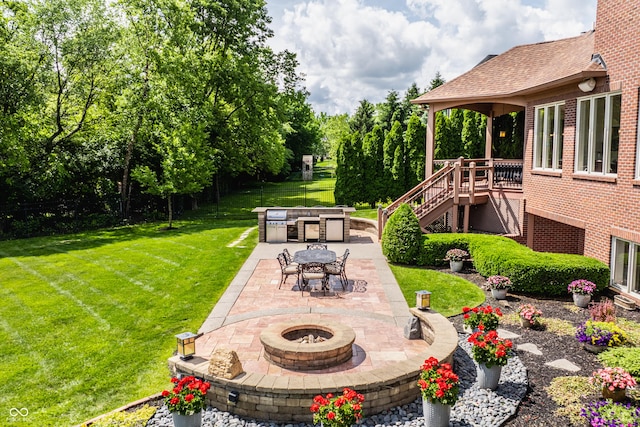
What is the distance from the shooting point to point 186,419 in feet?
19.3

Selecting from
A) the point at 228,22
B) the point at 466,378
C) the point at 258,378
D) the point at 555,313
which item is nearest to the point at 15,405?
the point at 258,378

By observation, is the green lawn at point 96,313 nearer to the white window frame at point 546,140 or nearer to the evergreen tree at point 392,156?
the white window frame at point 546,140

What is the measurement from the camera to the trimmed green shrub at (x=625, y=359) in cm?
663

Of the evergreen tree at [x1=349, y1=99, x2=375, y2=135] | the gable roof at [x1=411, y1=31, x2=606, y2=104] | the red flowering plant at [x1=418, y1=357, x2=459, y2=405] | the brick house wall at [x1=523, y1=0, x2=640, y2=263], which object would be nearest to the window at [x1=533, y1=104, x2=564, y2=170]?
the brick house wall at [x1=523, y1=0, x2=640, y2=263]

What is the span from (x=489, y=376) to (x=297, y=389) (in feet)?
10.0

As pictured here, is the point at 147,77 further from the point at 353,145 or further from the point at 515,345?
the point at 515,345

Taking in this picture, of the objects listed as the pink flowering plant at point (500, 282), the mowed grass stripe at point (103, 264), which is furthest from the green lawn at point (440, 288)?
the mowed grass stripe at point (103, 264)

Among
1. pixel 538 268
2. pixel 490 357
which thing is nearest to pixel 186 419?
pixel 490 357

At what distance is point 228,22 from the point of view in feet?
90.7

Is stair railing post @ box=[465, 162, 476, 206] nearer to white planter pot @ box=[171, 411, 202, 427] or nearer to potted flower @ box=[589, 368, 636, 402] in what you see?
potted flower @ box=[589, 368, 636, 402]

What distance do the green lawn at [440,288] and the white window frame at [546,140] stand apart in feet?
15.5

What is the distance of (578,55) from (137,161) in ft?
74.2

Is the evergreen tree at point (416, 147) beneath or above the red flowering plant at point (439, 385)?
above

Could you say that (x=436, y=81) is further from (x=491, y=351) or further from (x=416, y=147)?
(x=491, y=351)
